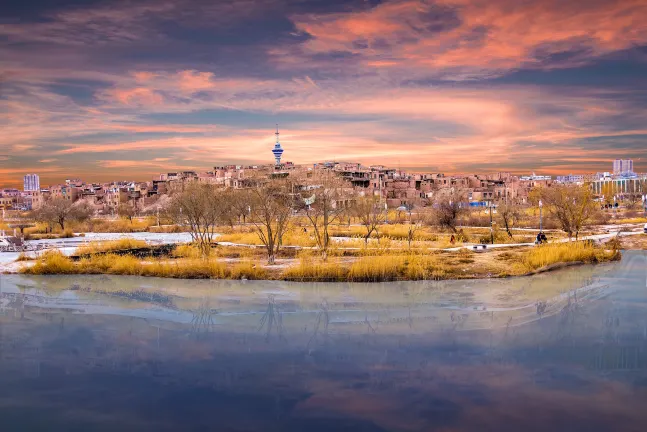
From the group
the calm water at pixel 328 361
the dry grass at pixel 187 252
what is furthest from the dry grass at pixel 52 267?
the dry grass at pixel 187 252

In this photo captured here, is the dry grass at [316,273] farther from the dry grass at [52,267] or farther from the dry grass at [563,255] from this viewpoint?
the dry grass at [52,267]

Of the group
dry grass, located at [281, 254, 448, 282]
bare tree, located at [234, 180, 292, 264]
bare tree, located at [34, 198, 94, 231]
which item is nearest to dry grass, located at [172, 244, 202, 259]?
bare tree, located at [234, 180, 292, 264]

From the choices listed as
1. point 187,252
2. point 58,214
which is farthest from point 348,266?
point 58,214

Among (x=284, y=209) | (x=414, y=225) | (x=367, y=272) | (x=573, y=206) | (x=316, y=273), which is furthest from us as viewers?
(x=414, y=225)

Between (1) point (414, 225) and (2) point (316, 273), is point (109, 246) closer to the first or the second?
(2) point (316, 273)

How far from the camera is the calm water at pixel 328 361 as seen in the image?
5.71 meters

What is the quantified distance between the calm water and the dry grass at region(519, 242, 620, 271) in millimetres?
3384

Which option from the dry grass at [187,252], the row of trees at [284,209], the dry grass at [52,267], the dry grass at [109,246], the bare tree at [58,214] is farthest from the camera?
the bare tree at [58,214]

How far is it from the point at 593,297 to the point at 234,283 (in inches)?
324

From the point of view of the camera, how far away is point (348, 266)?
15508 millimetres

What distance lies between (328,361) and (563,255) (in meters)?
11.6

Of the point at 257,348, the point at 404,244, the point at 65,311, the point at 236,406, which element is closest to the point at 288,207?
the point at 404,244

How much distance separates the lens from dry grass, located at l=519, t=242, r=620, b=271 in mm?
15867

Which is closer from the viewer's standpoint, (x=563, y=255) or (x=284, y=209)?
(x=563, y=255)
